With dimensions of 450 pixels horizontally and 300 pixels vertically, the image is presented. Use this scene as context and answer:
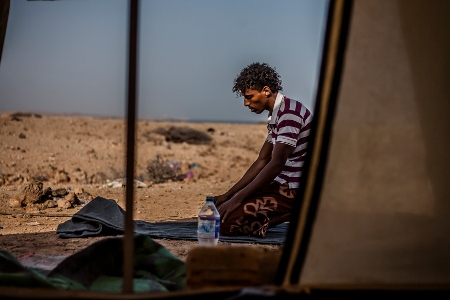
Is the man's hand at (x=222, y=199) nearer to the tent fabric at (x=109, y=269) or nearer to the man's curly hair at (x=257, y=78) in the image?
the man's curly hair at (x=257, y=78)

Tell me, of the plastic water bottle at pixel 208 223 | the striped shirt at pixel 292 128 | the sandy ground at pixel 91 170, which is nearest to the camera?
the plastic water bottle at pixel 208 223

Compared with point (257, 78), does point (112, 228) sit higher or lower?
lower

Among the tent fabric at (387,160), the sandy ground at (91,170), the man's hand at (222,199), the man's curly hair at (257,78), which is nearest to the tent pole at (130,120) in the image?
the tent fabric at (387,160)

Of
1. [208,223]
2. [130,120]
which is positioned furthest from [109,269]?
[208,223]

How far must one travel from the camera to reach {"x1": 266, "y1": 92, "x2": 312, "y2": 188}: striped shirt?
5801 mm

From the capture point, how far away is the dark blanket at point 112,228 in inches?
235

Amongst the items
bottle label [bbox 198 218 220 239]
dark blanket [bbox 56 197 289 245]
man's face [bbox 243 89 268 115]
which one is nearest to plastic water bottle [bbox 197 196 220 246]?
bottle label [bbox 198 218 220 239]

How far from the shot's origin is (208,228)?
5.45 metres

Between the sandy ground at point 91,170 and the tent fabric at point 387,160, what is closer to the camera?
the tent fabric at point 387,160

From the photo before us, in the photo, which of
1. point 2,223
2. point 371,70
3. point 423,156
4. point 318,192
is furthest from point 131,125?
point 2,223

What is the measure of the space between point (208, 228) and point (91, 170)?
8.87 metres

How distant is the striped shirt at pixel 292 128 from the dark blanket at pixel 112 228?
0.52 m

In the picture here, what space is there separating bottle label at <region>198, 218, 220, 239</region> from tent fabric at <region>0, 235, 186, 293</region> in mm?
1076

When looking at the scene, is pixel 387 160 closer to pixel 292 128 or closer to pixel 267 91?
pixel 292 128
